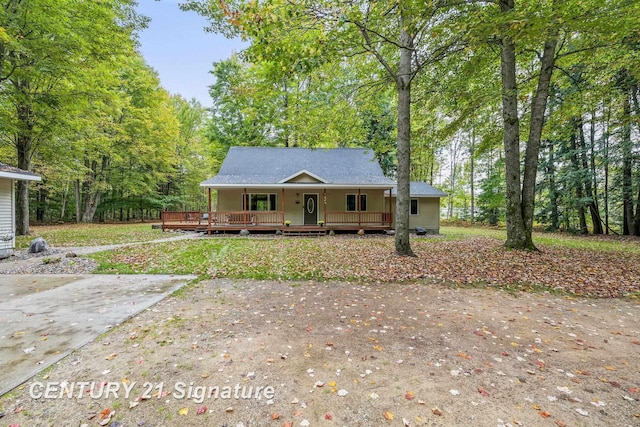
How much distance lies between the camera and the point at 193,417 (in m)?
2.14

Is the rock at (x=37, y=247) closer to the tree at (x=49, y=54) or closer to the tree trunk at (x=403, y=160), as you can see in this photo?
the tree at (x=49, y=54)

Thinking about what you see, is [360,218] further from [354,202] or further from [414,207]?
[414,207]

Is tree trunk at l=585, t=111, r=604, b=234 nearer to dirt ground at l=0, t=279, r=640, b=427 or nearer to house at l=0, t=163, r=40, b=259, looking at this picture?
dirt ground at l=0, t=279, r=640, b=427

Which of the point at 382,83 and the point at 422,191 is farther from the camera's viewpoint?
the point at 422,191

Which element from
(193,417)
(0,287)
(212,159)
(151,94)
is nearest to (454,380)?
(193,417)

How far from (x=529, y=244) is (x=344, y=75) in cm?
858

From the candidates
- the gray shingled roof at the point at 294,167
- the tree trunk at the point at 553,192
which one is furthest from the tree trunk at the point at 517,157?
the tree trunk at the point at 553,192

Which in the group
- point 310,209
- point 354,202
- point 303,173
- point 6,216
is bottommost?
point 6,216

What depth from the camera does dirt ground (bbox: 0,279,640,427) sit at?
217 cm

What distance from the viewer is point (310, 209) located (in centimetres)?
1662

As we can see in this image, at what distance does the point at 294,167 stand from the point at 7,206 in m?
12.3

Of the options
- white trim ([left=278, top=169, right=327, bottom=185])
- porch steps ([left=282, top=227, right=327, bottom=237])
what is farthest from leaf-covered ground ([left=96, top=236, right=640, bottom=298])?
white trim ([left=278, top=169, right=327, bottom=185])

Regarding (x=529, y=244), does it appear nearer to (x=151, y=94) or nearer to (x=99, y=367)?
(x=99, y=367)

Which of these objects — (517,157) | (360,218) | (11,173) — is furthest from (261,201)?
(517,157)
